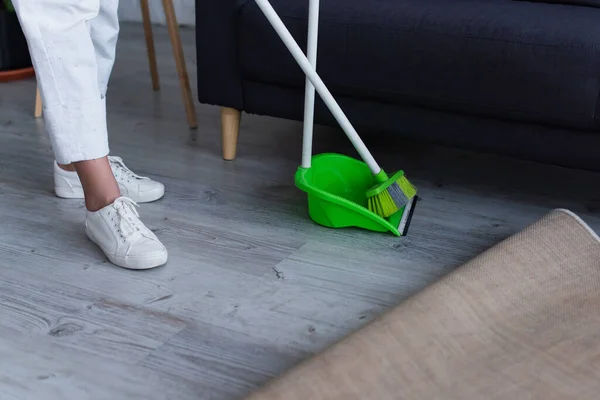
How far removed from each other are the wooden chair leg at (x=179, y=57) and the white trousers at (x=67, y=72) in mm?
739

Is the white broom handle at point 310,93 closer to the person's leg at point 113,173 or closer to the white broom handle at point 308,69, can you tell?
the white broom handle at point 308,69

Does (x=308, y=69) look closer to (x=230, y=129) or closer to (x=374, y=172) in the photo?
(x=374, y=172)

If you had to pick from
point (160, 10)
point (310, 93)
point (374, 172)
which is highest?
point (310, 93)

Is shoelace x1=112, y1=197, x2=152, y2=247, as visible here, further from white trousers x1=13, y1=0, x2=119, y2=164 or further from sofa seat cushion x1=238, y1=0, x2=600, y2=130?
sofa seat cushion x1=238, y1=0, x2=600, y2=130

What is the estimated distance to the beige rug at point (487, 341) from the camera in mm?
981

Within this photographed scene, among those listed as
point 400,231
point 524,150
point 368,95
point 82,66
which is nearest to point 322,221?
point 400,231

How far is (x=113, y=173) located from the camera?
1.65 m

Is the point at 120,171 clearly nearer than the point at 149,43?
Yes

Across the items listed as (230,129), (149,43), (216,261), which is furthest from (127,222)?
(149,43)

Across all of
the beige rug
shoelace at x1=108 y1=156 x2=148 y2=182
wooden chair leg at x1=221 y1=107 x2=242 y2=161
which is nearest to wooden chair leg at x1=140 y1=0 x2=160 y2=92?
wooden chair leg at x1=221 y1=107 x2=242 y2=161

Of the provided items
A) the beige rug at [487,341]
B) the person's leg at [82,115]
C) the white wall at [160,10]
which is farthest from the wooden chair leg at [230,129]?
the white wall at [160,10]

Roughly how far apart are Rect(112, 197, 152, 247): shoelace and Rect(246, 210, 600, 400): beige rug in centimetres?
51

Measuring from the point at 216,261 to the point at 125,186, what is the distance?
36 centimetres

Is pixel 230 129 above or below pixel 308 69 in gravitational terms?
below
